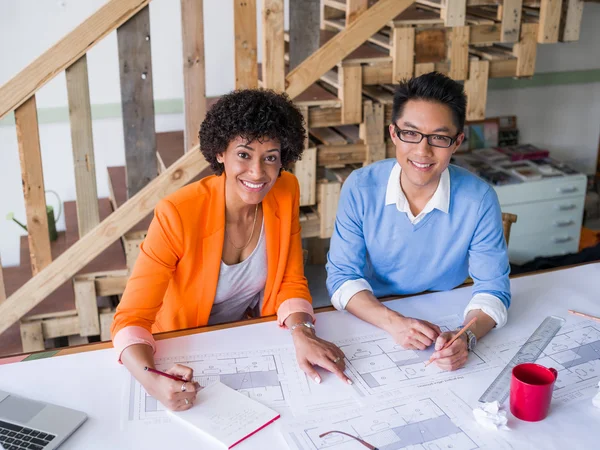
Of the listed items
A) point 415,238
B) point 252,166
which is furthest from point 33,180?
point 415,238

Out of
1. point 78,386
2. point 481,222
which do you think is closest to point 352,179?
point 481,222

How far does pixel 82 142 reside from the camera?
2.54 m

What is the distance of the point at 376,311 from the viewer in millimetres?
1758

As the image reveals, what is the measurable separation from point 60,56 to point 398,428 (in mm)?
1803

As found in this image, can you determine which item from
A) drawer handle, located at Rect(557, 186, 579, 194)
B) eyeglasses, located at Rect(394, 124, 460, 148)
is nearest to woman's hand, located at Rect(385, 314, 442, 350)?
eyeglasses, located at Rect(394, 124, 460, 148)

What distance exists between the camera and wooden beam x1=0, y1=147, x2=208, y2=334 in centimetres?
266

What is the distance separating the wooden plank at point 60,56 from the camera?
2367mm

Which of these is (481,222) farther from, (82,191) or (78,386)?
(82,191)

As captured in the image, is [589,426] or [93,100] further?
[93,100]

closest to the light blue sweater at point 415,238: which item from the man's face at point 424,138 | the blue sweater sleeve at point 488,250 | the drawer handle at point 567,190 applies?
the blue sweater sleeve at point 488,250

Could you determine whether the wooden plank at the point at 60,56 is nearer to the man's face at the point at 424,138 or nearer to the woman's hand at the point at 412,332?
the man's face at the point at 424,138

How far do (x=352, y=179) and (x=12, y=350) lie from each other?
1775 mm

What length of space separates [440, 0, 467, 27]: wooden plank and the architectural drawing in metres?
1.74

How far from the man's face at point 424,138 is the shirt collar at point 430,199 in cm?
5
